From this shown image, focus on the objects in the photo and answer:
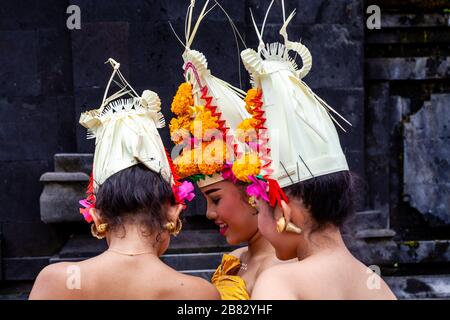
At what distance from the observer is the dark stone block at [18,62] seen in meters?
5.80

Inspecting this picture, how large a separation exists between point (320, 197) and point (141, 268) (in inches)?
28.9

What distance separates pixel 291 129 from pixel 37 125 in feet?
12.2

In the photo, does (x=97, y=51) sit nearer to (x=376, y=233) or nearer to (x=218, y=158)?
(x=218, y=158)

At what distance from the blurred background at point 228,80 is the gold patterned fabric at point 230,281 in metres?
1.79

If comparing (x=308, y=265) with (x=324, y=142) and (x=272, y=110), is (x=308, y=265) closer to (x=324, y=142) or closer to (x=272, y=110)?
(x=324, y=142)

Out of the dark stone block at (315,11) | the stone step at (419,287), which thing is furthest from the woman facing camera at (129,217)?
the stone step at (419,287)

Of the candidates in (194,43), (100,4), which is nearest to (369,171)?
(194,43)

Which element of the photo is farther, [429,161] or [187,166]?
[429,161]

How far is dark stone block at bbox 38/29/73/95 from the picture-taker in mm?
5828

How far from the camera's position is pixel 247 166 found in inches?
113

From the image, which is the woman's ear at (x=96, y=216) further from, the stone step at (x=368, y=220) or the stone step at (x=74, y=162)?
the stone step at (x=368, y=220)

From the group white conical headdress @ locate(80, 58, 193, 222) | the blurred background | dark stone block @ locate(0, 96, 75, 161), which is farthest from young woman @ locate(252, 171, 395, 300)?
dark stone block @ locate(0, 96, 75, 161)

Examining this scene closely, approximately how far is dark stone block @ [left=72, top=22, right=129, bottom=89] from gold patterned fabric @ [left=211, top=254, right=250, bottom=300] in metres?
2.38

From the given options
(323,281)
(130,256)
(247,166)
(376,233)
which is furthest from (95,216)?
(376,233)
